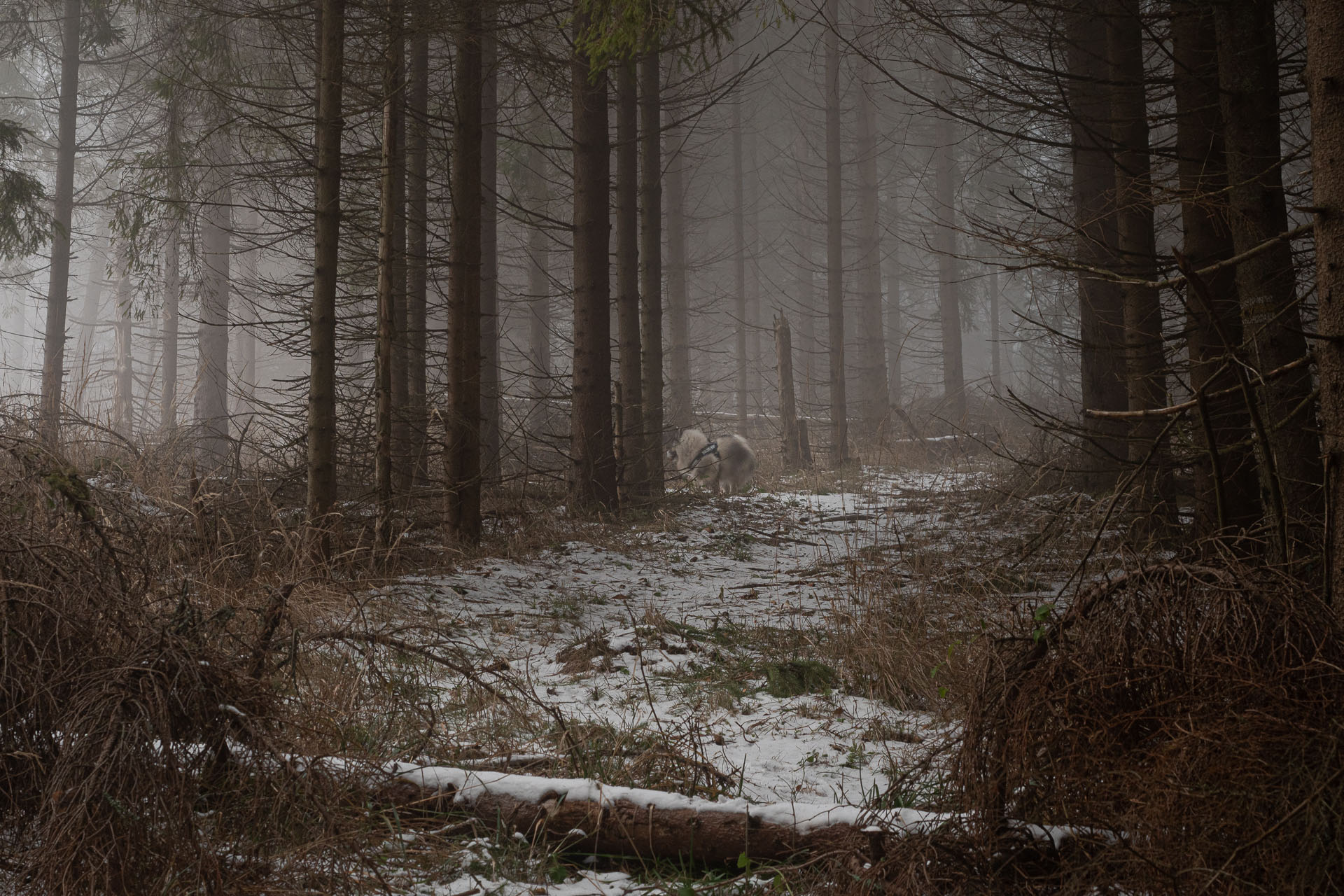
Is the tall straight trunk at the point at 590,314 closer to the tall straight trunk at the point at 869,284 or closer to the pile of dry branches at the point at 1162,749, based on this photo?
the pile of dry branches at the point at 1162,749

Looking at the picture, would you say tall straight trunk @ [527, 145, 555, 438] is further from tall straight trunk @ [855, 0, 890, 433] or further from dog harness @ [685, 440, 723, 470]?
tall straight trunk @ [855, 0, 890, 433]

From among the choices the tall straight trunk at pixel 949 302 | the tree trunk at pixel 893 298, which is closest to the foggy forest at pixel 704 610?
the tall straight trunk at pixel 949 302

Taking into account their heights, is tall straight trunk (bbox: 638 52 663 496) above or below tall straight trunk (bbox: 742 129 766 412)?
below

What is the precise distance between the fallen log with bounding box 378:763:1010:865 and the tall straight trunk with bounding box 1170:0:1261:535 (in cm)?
325

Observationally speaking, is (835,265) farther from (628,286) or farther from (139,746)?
(139,746)

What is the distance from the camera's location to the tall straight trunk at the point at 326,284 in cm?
670

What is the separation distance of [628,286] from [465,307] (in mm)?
3391

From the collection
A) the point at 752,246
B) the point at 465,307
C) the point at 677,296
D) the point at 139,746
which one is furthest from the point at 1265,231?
the point at 752,246

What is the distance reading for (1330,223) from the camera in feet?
9.02

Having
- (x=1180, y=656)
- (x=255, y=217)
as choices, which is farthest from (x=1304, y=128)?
(x=255, y=217)

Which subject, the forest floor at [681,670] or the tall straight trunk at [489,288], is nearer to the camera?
the forest floor at [681,670]

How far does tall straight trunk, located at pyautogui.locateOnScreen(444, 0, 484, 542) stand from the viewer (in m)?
7.96

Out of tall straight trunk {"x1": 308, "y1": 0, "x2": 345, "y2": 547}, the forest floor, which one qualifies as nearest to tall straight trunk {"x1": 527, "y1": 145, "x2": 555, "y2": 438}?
the forest floor

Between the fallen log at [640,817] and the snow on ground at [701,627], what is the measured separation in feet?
1.30
